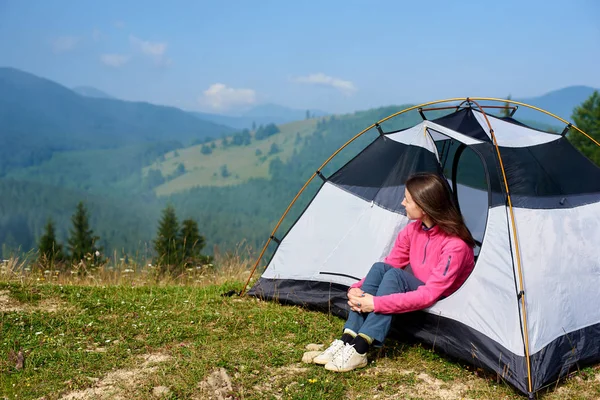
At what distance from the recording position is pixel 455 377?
4215mm

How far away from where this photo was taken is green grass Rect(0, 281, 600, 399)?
3.99 m

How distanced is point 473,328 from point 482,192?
7.06 ft

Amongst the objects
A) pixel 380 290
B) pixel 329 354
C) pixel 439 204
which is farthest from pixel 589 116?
pixel 329 354

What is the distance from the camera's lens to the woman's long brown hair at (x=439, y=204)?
430 cm

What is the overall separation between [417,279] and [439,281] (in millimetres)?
218

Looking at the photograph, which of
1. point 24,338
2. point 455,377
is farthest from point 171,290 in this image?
point 455,377

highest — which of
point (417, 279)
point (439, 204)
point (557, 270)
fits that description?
point (439, 204)

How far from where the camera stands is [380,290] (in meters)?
4.27

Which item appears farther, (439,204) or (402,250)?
(402,250)

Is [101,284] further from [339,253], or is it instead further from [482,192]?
[482,192]

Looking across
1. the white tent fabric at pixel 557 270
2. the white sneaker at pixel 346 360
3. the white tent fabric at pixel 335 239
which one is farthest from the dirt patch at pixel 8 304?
the white tent fabric at pixel 557 270

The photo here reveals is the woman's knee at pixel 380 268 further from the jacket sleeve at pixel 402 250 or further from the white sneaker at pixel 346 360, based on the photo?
the white sneaker at pixel 346 360

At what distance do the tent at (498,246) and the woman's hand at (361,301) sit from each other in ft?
1.77

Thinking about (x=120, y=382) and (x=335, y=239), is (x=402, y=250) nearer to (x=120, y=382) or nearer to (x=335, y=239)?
(x=335, y=239)
